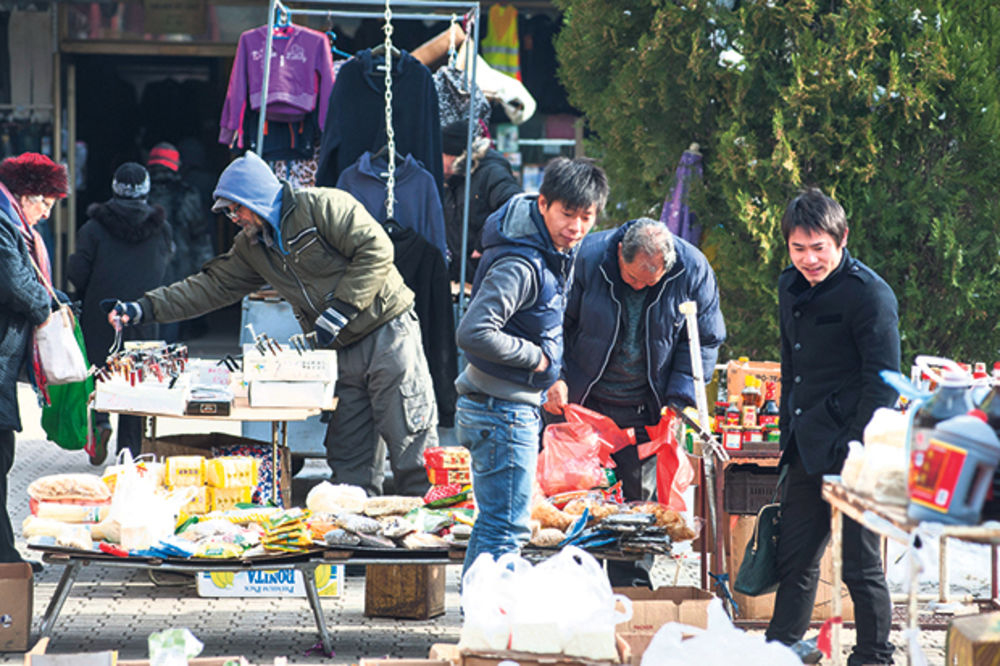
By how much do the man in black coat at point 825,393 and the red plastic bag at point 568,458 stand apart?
1.02 meters

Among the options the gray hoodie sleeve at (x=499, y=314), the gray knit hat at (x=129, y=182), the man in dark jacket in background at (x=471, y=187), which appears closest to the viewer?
the gray hoodie sleeve at (x=499, y=314)

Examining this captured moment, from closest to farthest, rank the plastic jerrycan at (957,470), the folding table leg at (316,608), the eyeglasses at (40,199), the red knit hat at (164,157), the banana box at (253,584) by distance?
the plastic jerrycan at (957,470) < the folding table leg at (316,608) < the banana box at (253,584) < the eyeglasses at (40,199) < the red knit hat at (164,157)

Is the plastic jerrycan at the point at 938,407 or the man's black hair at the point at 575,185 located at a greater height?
the man's black hair at the point at 575,185

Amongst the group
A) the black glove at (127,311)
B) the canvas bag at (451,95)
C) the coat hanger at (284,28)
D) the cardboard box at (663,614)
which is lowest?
the cardboard box at (663,614)

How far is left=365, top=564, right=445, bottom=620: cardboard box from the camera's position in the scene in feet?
17.9

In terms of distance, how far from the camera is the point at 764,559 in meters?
4.41

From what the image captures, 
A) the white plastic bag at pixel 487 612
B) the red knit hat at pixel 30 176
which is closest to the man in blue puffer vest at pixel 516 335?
the white plastic bag at pixel 487 612

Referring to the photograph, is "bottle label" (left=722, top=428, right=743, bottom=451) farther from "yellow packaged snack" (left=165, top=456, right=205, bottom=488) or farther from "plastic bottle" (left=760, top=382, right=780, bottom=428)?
"yellow packaged snack" (left=165, top=456, right=205, bottom=488)

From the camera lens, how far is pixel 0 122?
1221 cm

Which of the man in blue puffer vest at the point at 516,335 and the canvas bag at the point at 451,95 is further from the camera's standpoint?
the canvas bag at the point at 451,95

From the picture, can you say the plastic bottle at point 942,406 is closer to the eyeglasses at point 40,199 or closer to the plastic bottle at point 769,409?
the plastic bottle at point 769,409

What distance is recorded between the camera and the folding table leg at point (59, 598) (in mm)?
4777

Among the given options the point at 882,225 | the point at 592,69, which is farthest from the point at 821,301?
the point at 592,69

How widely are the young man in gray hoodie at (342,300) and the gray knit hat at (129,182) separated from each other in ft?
6.30
